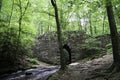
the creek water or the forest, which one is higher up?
the forest

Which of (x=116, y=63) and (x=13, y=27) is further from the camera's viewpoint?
(x=13, y=27)

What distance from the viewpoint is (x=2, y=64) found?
20.0 meters

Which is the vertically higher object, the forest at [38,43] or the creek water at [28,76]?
the forest at [38,43]

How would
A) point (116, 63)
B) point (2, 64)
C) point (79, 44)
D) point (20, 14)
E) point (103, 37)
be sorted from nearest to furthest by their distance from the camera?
point (116, 63) → point (2, 64) → point (20, 14) → point (103, 37) → point (79, 44)

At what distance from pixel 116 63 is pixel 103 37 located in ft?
51.4

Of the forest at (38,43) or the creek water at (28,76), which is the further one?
the forest at (38,43)

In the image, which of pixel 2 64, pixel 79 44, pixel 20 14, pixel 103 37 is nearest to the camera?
pixel 2 64

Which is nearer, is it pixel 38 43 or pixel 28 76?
pixel 28 76

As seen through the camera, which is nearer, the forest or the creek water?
the creek water

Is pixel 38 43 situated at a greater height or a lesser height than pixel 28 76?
greater

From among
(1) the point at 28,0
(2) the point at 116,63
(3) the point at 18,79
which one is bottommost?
(3) the point at 18,79

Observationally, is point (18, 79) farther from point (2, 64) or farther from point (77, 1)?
point (77, 1)

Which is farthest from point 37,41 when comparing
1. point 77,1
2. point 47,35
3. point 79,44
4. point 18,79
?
point 77,1

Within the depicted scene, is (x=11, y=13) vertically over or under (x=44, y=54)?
over
